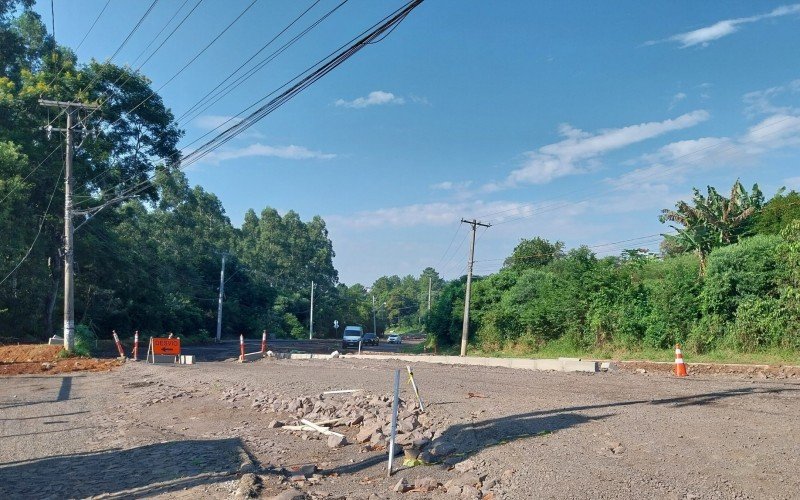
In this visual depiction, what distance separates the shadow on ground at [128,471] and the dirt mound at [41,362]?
48.1 feet

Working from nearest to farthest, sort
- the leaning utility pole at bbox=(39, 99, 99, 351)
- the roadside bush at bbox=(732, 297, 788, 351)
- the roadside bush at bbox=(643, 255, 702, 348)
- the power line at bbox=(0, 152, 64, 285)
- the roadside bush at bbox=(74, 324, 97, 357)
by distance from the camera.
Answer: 1. the roadside bush at bbox=(732, 297, 788, 351)
2. the roadside bush at bbox=(643, 255, 702, 348)
3. the leaning utility pole at bbox=(39, 99, 99, 351)
4. the roadside bush at bbox=(74, 324, 97, 357)
5. the power line at bbox=(0, 152, 64, 285)

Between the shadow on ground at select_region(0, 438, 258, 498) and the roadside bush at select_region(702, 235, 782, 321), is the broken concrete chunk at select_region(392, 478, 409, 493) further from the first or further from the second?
the roadside bush at select_region(702, 235, 782, 321)

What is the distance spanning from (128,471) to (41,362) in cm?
1820

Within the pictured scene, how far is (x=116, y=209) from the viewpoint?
42.5 m

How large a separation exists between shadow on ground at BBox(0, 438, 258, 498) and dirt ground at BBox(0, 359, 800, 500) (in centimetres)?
3

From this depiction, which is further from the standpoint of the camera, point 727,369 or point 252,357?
point 252,357

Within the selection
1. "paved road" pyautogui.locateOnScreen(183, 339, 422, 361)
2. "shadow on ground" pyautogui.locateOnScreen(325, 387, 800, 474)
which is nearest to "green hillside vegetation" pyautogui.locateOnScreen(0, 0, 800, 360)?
"paved road" pyautogui.locateOnScreen(183, 339, 422, 361)

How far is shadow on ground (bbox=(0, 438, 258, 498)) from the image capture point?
24.9ft

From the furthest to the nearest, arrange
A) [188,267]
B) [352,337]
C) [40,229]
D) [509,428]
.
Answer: [188,267], [352,337], [40,229], [509,428]

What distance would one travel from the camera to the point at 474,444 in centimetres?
844

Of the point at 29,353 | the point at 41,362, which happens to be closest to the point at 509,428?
the point at 41,362

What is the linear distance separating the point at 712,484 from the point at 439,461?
10.4 feet

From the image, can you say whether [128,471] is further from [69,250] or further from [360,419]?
[69,250]

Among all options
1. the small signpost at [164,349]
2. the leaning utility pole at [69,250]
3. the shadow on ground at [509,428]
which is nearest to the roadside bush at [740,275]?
the shadow on ground at [509,428]
